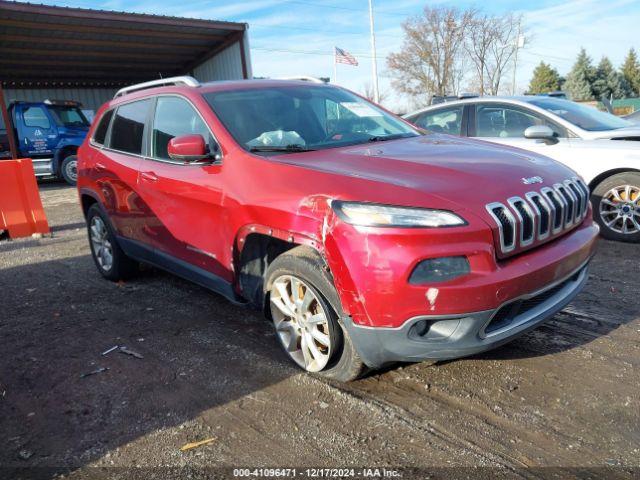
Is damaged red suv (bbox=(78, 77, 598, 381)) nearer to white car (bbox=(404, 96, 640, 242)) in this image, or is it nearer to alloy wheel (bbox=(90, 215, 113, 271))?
alloy wheel (bbox=(90, 215, 113, 271))

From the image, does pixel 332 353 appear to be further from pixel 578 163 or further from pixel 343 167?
pixel 578 163

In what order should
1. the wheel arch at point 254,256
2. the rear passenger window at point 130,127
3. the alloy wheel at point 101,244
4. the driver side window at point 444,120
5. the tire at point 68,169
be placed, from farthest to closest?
the tire at point 68,169 → the driver side window at point 444,120 → the alloy wheel at point 101,244 → the rear passenger window at point 130,127 → the wheel arch at point 254,256

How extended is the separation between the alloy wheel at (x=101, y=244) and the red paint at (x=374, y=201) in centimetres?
149

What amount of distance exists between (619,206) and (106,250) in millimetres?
5221

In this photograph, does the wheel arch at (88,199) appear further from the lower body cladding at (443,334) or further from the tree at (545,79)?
the tree at (545,79)

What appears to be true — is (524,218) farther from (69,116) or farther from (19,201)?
(69,116)

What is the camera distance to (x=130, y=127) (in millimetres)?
4629

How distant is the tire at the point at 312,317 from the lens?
9.09 feet

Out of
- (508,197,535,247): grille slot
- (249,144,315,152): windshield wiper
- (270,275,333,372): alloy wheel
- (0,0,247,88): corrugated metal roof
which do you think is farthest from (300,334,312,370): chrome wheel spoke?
(0,0,247,88): corrugated metal roof

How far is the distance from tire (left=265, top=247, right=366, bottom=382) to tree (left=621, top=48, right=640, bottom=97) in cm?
7491

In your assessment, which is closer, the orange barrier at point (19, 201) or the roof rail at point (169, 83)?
the roof rail at point (169, 83)

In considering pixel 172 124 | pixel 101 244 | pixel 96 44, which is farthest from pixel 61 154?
pixel 172 124

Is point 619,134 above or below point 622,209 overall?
above

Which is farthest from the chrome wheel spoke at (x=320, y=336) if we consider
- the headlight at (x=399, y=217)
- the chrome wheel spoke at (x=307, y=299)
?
the headlight at (x=399, y=217)
